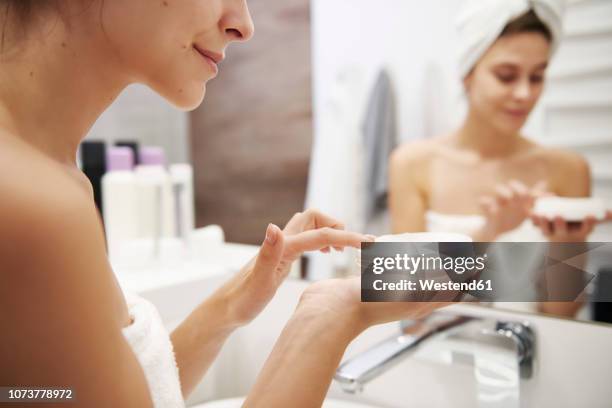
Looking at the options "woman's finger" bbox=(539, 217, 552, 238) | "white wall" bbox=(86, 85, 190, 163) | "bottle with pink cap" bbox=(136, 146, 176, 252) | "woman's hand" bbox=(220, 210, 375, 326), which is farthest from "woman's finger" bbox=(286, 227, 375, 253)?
"white wall" bbox=(86, 85, 190, 163)

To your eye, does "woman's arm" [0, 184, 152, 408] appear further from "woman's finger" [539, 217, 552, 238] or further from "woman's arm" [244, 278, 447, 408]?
"woman's finger" [539, 217, 552, 238]

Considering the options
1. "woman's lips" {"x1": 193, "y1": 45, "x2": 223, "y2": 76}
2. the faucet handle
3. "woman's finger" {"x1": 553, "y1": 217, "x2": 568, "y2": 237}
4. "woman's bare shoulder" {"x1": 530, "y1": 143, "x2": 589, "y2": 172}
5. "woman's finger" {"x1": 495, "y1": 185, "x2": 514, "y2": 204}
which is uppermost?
"woman's lips" {"x1": 193, "y1": 45, "x2": 223, "y2": 76}

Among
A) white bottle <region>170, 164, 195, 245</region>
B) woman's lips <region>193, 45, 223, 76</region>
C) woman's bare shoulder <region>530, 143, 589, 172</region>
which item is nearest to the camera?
woman's lips <region>193, 45, 223, 76</region>

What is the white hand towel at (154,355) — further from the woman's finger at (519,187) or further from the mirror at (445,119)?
the woman's finger at (519,187)

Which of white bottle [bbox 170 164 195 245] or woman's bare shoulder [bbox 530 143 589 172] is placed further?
white bottle [bbox 170 164 195 245]

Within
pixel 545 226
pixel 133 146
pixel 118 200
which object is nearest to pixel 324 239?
pixel 545 226

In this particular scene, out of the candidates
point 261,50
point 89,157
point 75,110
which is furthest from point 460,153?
point 89,157

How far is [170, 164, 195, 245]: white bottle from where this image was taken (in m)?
1.06

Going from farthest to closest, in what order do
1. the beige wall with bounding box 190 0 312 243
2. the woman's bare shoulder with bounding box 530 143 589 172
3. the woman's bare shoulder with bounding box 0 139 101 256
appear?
the beige wall with bounding box 190 0 312 243
the woman's bare shoulder with bounding box 530 143 589 172
the woman's bare shoulder with bounding box 0 139 101 256

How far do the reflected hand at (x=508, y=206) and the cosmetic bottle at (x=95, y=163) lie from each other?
0.75 meters

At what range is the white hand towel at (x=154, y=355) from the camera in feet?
1.44

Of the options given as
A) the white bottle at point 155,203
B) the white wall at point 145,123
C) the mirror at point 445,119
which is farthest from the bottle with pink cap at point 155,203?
the mirror at point 445,119

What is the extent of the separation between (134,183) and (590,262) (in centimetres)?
85

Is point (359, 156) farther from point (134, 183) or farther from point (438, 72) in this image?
point (134, 183)
